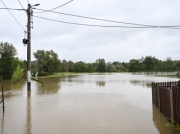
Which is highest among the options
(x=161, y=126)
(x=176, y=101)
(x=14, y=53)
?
(x=14, y=53)

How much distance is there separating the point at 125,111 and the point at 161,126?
319 cm

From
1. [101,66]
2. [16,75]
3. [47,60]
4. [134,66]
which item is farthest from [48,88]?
[101,66]

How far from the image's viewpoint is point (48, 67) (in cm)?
7612

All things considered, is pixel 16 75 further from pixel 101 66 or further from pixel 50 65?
pixel 101 66

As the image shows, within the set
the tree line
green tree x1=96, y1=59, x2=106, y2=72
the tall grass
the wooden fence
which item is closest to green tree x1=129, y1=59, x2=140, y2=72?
the tree line

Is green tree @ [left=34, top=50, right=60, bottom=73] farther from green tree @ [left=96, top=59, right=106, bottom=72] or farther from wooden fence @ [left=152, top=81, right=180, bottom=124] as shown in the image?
wooden fence @ [left=152, top=81, right=180, bottom=124]

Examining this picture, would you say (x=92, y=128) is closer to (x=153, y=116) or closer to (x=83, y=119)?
(x=83, y=119)

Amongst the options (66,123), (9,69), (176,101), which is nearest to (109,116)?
(66,123)

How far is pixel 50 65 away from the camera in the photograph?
249 feet

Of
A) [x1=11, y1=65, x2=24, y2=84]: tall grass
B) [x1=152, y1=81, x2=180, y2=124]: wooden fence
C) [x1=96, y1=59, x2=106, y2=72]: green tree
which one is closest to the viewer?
[x1=152, y1=81, x2=180, y2=124]: wooden fence

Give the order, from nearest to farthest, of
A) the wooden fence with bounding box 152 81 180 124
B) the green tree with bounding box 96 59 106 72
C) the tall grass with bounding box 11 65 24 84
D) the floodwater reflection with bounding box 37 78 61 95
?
the wooden fence with bounding box 152 81 180 124 < the floodwater reflection with bounding box 37 78 61 95 < the tall grass with bounding box 11 65 24 84 < the green tree with bounding box 96 59 106 72

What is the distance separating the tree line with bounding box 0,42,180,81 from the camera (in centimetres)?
4462

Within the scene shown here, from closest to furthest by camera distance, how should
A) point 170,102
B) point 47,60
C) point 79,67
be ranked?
point 170,102, point 47,60, point 79,67

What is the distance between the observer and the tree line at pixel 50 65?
44.6 metres
